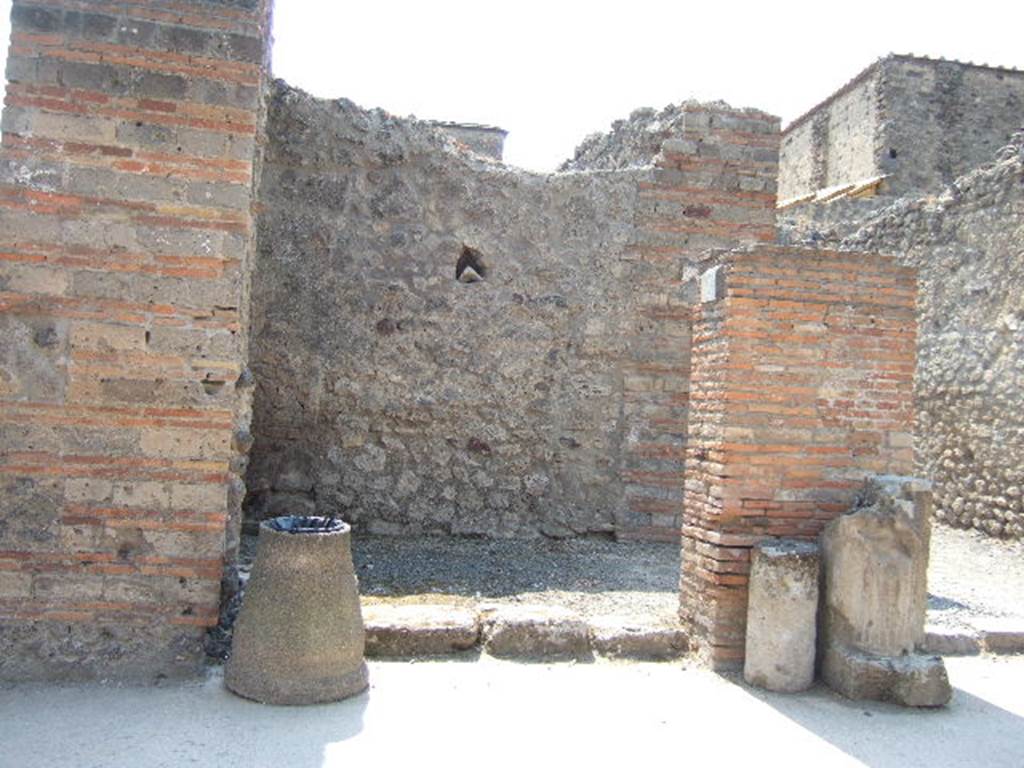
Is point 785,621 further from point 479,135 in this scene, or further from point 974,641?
point 479,135

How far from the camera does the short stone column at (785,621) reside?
428 centimetres

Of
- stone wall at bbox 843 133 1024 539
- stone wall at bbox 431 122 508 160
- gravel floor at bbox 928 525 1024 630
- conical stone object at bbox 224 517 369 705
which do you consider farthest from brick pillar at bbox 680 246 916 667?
stone wall at bbox 431 122 508 160

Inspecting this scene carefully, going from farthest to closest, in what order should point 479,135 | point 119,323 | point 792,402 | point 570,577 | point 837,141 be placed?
1. point 837,141
2. point 479,135
3. point 570,577
4. point 792,402
5. point 119,323

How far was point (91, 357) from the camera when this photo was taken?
4035 millimetres

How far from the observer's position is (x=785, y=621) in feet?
14.0

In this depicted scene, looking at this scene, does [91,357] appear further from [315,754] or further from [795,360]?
[795,360]

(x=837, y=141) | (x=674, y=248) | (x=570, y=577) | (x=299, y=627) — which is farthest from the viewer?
(x=837, y=141)

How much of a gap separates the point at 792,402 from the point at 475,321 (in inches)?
136

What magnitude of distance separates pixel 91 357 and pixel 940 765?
162 inches

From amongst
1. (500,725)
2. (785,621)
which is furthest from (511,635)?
(785,621)

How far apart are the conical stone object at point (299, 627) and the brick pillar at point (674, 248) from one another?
13.0 feet

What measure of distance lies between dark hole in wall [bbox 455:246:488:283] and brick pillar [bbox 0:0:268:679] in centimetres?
342

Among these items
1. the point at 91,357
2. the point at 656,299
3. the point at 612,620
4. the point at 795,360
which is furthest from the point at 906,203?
the point at 91,357

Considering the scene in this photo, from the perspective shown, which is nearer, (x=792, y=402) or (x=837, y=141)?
(x=792, y=402)
